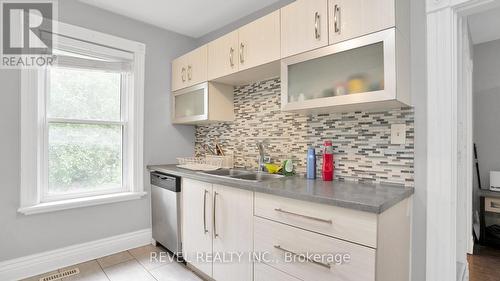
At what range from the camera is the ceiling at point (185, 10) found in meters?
2.30

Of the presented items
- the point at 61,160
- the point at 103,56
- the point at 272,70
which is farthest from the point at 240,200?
the point at 103,56

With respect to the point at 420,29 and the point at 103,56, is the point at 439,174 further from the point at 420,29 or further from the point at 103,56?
the point at 103,56

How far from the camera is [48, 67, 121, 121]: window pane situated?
7.40ft

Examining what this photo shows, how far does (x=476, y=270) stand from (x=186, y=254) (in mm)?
2572

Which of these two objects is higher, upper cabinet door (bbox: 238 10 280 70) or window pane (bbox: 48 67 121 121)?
upper cabinet door (bbox: 238 10 280 70)

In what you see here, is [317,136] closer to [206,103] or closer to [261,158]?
[261,158]

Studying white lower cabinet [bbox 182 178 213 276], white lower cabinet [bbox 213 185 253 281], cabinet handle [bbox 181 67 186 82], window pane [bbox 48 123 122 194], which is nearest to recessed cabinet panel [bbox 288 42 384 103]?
white lower cabinet [bbox 213 185 253 281]

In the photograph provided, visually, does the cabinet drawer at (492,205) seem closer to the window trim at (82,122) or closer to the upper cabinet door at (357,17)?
the upper cabinet door at (357,17)

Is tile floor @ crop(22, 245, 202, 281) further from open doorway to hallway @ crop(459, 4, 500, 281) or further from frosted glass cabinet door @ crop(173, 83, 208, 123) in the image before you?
open doorway to hallway @ crop(459, 4, 500, 281)

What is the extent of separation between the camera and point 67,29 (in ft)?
7.27

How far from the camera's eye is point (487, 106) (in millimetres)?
2938

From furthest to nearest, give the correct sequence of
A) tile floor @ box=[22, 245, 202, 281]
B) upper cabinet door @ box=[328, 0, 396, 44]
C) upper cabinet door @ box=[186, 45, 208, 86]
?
upper cabinet door @ box=[186, 45, 208, 86] → tile floor @ box=[22, 245, 202, 281] → upper cabinet door @ box=[328, 0, 396, 44]

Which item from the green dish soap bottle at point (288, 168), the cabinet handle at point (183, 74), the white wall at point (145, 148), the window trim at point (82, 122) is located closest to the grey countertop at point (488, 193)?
the green dish soap bottle at point (288, 168)

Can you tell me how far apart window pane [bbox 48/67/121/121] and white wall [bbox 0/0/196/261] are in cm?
28
